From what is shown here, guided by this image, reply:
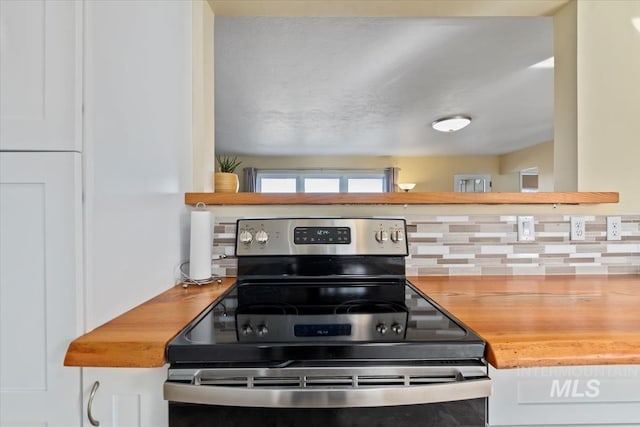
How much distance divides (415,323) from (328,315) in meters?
0.22

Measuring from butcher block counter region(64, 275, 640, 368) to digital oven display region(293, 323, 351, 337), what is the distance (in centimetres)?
26

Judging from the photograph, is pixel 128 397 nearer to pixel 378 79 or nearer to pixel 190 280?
pixel 190 280

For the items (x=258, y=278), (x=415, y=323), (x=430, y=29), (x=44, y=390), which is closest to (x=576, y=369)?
(x=415, y=323)

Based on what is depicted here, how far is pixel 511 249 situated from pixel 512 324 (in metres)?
0.69

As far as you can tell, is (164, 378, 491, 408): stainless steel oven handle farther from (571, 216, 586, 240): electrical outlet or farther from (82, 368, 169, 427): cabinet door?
(571, 216, 586, 240): electrical outlet

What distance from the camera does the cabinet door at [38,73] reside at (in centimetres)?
67

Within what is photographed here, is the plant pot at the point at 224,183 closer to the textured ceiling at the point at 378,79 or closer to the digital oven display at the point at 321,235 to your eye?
the digital oven display at the point at 321,235

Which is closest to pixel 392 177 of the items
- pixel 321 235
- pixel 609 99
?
pixel 609 99

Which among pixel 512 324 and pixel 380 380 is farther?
pixel 512 324

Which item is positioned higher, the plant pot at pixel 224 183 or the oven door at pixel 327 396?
the plant pot at pixel 224 183

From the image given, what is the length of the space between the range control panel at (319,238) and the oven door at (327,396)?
2.10 ft

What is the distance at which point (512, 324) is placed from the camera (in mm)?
756

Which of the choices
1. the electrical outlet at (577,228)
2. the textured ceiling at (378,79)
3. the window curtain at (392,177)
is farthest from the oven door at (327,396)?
the window curtain at (392,177)

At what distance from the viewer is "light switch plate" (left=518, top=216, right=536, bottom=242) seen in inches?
53.1
